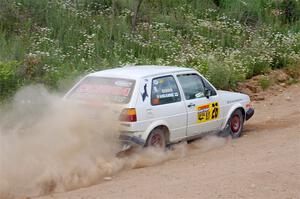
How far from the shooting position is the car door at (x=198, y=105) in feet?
35.4

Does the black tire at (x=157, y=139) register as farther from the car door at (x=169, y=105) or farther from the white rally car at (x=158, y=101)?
the car door at (x=169, y=105)

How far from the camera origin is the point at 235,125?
12125mm

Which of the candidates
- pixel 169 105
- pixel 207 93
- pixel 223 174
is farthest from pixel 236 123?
pixel 223 174

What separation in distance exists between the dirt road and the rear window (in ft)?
4.05

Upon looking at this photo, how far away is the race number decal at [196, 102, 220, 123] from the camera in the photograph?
1097 centimetres

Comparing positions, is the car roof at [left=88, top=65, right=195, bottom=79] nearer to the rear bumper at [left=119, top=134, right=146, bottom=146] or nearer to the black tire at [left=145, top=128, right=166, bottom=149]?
the black tire at [left=145, top=128, right=166, bottom=149]

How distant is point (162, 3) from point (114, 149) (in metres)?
13.6

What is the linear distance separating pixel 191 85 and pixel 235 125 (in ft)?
5.22

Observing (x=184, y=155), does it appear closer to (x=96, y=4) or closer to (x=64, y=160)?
(x=64, y=160)

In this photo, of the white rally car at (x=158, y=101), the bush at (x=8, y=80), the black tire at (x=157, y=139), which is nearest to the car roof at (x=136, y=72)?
the white rally car at (x=158, y=101)

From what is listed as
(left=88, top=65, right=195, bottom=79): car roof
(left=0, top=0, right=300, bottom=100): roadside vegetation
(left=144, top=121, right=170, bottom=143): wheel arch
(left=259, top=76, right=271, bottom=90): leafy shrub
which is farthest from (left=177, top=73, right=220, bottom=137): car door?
(left=259, top=76, right=271, bottom=90): leafy shrub

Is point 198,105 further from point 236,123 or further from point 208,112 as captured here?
point 236,123

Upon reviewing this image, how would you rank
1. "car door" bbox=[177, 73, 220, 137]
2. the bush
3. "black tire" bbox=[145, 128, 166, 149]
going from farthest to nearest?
the bush
"car door" bbox=[177, 73, 220, 137]
"black tire" bbox=[145, 128, 166, 149]

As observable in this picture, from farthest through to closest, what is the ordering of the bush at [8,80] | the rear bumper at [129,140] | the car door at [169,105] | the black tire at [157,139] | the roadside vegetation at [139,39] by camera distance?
the roadside vegetation at [139,39] → the bush at [8,80] → the car door at [169,105] → the black tire at [157,139] → the rear bumper at [129,140]
